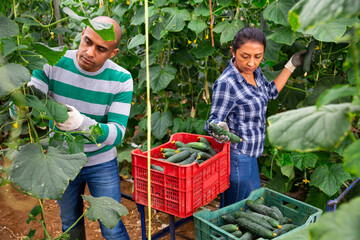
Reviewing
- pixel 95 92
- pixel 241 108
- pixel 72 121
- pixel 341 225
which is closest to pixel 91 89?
pixel 95 92

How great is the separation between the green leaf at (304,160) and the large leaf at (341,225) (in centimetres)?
230

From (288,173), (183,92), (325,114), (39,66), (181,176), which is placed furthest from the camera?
(183,92)

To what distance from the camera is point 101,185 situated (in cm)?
228

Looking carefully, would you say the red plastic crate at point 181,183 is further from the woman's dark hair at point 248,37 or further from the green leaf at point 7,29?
the green leaf at point 7,29

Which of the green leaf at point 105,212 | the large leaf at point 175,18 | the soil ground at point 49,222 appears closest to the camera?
the green leaf at point 105,212

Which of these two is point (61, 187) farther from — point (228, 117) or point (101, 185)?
point (228, 117)

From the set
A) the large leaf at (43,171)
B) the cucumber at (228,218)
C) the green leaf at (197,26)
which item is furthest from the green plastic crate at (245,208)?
the green leaf at (197,26)

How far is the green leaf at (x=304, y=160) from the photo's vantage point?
271cm

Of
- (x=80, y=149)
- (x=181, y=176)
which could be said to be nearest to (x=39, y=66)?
(x=80, y=149)

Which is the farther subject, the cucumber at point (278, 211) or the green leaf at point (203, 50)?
the green leaf at point (203, 50)

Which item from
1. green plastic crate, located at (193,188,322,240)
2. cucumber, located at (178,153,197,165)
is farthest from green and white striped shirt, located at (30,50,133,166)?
green plastic crate, located at (193,188,322,240)

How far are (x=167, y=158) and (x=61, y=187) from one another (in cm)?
117

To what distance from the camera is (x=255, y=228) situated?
6.61 feet

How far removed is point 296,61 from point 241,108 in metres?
0.60
